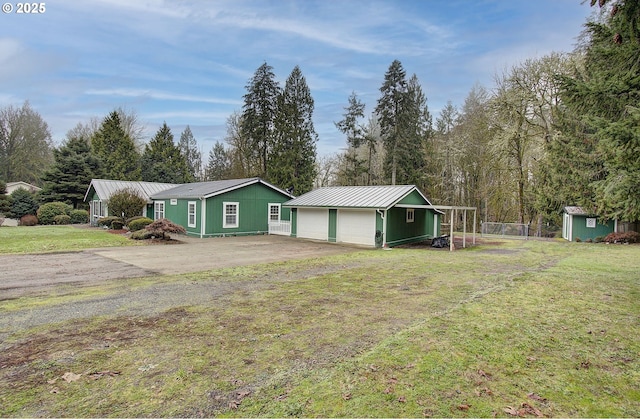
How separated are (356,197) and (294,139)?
1354cm

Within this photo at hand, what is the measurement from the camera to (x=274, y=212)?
2266 centimetres

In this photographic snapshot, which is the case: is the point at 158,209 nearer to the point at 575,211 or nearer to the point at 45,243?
the point at 45,243

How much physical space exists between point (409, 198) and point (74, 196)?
28341mm

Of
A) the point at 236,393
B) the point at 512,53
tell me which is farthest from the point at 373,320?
the point at 512,53

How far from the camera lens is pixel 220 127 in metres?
37.4

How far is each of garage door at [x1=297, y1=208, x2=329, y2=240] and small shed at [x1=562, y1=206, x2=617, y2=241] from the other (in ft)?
52.5

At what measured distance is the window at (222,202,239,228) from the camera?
20.4 meters

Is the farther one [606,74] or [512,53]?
[512,53]

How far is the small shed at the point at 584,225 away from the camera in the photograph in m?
21.6

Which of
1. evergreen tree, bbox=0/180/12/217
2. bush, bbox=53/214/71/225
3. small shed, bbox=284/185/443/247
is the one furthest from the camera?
evergreen tree, bbox=0/180/12/217

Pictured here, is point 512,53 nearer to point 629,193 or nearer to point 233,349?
point 629,193

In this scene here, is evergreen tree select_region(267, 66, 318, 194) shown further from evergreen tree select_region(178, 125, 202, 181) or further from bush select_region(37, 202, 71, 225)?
evergreen tree select_region(178, 125, 202, 181)

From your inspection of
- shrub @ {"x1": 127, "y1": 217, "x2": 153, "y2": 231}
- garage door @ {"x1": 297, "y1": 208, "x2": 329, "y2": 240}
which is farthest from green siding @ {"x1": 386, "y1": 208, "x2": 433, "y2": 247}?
shrub @ {"x1": 127, "y1": 217, "x2": 153, "y2": 231}

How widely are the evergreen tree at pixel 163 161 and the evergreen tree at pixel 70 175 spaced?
6.78 meters
